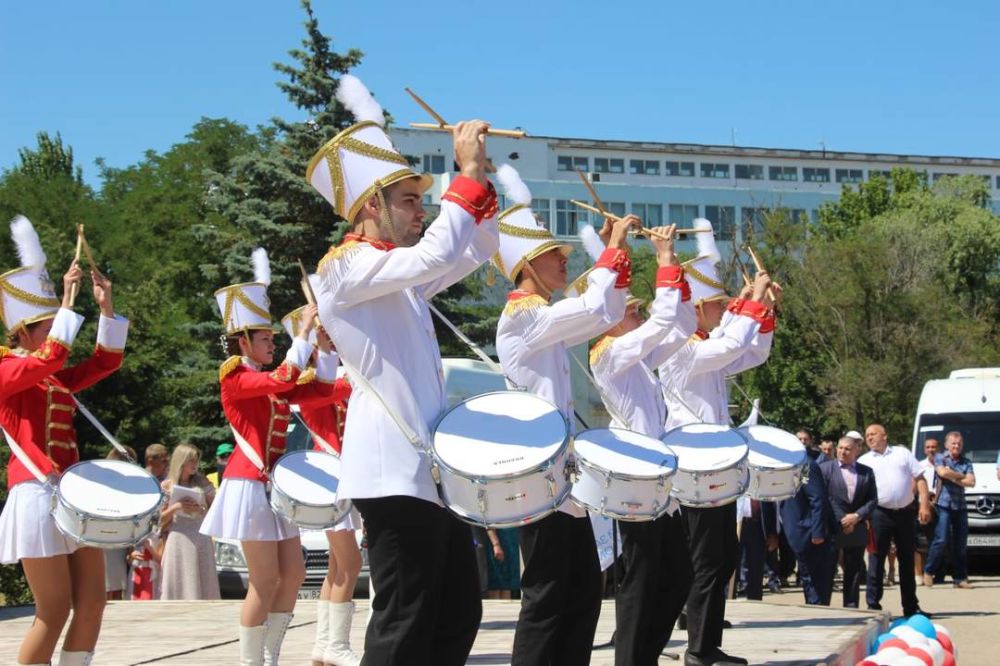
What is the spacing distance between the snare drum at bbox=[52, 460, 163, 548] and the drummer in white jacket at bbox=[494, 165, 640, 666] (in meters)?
1.96

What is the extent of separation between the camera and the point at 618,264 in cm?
725

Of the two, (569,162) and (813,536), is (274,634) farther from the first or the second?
(569,162)

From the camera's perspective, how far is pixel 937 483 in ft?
70.0

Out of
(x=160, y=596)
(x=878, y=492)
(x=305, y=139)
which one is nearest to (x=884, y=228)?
(x=305, y=139)

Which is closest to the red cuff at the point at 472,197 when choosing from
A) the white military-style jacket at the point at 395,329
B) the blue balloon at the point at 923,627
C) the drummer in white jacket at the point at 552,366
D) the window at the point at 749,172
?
the white military-style jacket at the point at 395,329

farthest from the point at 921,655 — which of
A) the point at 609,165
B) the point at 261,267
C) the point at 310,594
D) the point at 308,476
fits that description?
the point at 609,165

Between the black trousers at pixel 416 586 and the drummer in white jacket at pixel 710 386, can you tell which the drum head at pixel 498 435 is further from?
the drummer in white jacket at pixel 710 386

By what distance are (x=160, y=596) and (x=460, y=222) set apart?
10.7 meters

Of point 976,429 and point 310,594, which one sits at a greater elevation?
point 976,429

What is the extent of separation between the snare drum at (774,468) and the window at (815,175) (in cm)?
9430

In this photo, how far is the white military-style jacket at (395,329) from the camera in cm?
532

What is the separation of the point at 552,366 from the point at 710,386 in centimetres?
285

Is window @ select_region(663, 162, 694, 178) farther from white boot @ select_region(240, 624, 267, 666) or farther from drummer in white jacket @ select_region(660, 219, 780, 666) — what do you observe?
white boot @ select_region(240, 624, 267, 666)

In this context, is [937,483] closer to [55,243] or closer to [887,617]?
[887,617]
